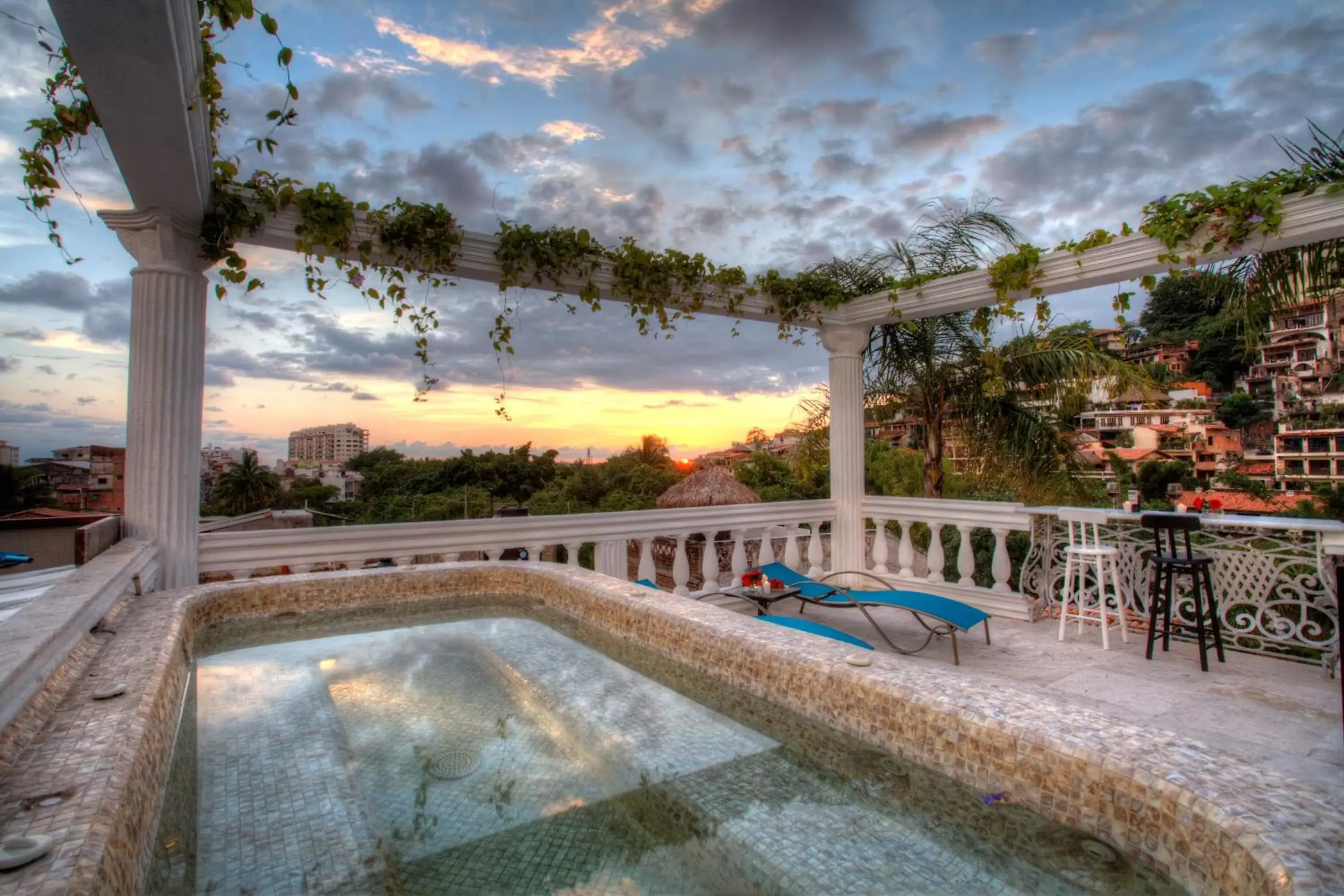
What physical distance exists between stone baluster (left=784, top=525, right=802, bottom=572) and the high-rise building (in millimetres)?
6735

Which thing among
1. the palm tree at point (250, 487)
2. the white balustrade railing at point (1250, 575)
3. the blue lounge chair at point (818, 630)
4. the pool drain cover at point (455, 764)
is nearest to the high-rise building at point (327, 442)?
the palm tree at point (250, 487)

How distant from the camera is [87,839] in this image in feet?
3.62

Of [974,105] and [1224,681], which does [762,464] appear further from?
[1224,681]

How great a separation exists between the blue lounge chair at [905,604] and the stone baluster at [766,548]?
63cm

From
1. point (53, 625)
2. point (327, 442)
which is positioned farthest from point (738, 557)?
point (327, 442)

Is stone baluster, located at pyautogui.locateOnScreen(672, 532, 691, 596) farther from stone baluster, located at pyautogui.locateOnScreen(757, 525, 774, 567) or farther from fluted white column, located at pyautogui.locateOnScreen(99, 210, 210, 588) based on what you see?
fluted white column, located at pyautogui.locateOnScreen(99, 210, 210, 588)

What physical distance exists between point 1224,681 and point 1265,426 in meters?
12.0

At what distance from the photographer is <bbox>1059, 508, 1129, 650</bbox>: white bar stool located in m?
4.18

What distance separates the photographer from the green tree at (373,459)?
12.0 metres

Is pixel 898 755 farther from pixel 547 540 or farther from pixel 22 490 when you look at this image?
pixel 22 490

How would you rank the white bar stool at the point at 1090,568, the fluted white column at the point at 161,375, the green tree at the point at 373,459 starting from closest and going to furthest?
1. the fluted white column at the point at 161,375
2. the white bar stool at the point at 1090,568
3. the green tree at the point at 373,459

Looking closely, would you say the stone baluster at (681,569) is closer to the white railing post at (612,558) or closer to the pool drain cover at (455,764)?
the white railing post at (612,558)

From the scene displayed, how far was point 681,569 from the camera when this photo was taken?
4.80 meters

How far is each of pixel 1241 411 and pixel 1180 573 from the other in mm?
11400
